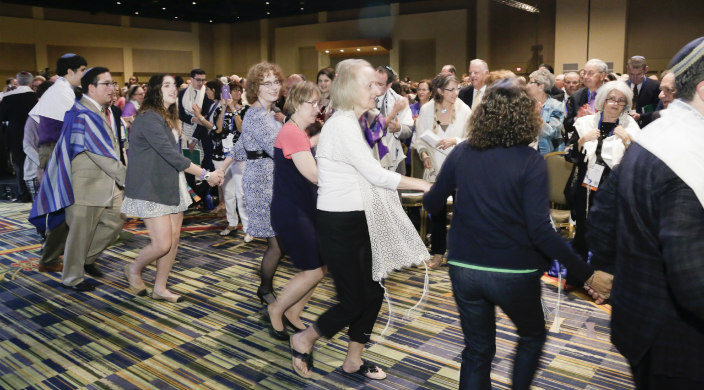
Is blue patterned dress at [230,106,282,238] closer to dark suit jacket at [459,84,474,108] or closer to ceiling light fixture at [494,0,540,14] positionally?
dark suit jacket at [459,84,474,108]

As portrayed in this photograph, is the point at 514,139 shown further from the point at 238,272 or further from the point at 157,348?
the point at 238,272

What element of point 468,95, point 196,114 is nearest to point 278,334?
point 468,95

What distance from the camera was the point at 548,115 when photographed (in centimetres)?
555

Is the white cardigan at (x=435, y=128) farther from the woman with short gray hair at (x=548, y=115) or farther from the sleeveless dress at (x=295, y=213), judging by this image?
the sleeveless dress at (x=295, y=213)

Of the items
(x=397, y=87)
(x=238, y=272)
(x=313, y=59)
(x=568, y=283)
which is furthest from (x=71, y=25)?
(x=568, y=283)

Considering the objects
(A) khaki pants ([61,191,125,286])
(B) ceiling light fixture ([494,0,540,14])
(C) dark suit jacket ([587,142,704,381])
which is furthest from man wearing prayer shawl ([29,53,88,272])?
(B) ceiling light fixture ([494,0,540,14])

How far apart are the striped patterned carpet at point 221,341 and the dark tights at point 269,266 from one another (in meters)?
0.18

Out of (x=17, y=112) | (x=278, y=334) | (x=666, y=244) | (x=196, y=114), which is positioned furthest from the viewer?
(x=17, y=112)

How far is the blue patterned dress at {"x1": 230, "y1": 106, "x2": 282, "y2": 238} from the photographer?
371 cm

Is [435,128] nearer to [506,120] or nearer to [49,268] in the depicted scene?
[506,120]

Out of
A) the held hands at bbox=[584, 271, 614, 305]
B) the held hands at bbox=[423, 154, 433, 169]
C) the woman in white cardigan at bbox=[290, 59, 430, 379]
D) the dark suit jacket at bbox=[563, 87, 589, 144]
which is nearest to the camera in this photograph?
the held hands at bbox=[584, 271, 614, 305]

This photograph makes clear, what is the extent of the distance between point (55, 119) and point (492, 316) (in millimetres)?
4950

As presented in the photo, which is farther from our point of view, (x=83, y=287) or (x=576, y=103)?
(x=576, y=103)

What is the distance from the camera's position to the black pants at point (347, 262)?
2.57 meters
